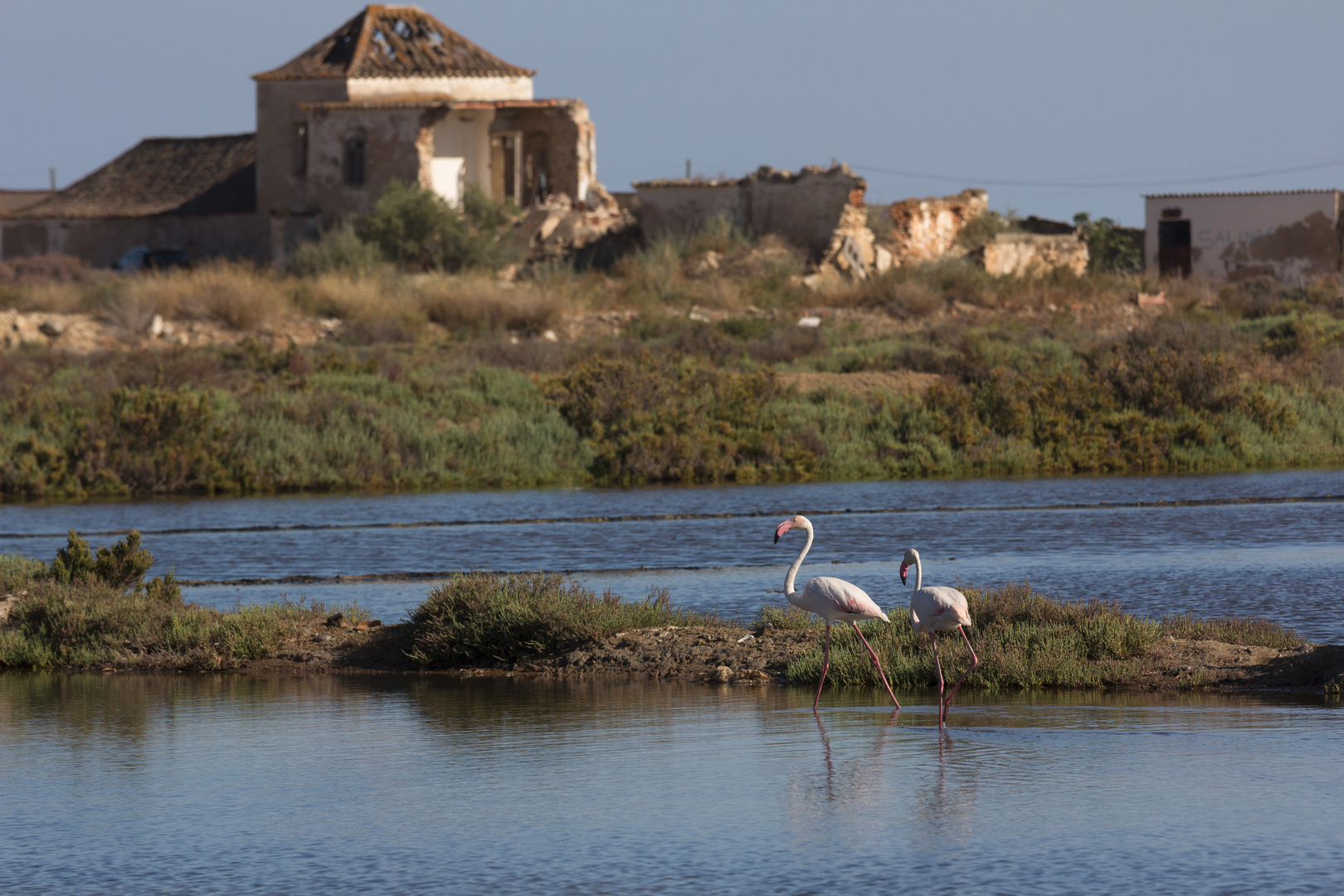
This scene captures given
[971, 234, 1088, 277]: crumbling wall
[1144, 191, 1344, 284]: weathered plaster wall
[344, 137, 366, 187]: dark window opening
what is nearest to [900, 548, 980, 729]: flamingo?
[971, 234, 1088, 277]: crumbling wall

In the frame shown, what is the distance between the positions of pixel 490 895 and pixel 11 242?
191ft

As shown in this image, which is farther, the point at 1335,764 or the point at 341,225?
the point at 341,225

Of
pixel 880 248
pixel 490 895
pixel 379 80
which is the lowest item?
pixel 490 895

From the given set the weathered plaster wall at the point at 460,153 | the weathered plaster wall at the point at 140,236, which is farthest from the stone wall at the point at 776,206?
the weathered plaster wall at the point at 140,236

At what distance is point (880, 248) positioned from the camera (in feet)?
167

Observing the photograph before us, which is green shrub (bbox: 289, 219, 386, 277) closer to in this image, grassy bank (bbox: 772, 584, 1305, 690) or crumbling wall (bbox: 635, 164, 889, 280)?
crumbling wall (bbox: 635, 164, 889, 280)

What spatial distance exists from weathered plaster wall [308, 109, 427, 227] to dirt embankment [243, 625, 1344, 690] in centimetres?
3910

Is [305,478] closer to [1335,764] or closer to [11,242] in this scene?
[1335,764]

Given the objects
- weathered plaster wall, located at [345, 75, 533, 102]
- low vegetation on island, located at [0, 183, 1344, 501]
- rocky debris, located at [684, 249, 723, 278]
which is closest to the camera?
low vegetation on island, located at [0, 183, 1344, 501]

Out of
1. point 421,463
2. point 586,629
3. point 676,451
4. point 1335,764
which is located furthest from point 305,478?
point 1335,764

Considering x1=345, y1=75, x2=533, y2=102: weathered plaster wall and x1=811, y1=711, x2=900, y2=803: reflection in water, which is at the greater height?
x1=345, y1=75, x2=533, y2=102: weathered plaster wall

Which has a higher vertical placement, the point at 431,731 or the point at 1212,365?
the point at 1212,365

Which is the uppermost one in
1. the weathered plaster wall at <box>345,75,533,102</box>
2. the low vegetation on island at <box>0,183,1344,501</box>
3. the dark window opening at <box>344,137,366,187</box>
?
the weathered plaster wall at <box>345,75,533,102</box>

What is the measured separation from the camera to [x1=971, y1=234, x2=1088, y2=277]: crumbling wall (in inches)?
1986
